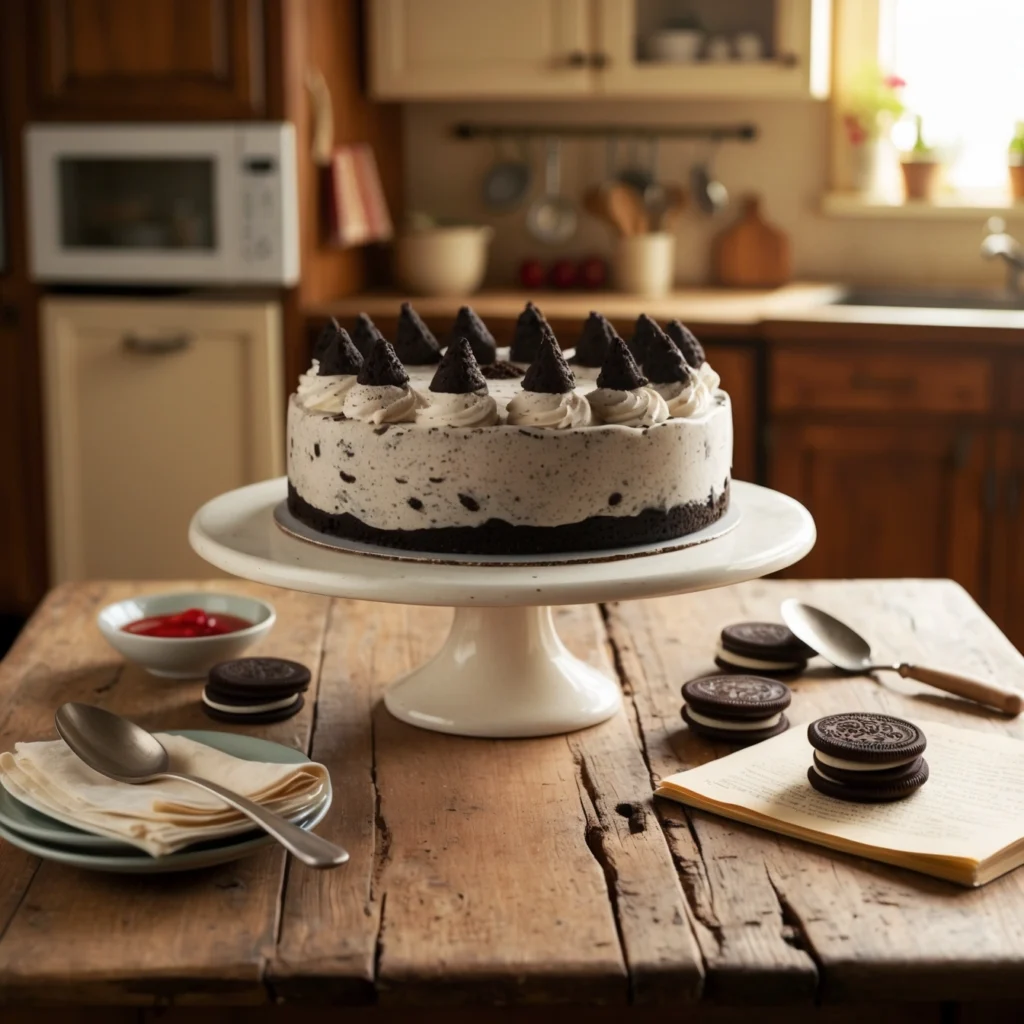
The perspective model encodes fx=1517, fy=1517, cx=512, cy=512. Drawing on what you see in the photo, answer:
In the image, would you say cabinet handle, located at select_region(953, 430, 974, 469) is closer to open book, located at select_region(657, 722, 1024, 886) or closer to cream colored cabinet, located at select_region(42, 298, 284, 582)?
cream colored cabinet, located at select_region(42, 298, 284, 582)

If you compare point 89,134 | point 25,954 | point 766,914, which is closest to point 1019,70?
point 89,134

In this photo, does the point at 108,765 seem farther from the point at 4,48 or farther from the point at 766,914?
the point at 4,48

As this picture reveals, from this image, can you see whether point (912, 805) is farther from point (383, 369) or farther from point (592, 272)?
point (592, 272)

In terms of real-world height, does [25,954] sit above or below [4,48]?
below

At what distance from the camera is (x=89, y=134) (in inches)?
121

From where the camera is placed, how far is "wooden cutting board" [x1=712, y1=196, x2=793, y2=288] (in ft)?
12.0

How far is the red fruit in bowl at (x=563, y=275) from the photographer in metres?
3.63

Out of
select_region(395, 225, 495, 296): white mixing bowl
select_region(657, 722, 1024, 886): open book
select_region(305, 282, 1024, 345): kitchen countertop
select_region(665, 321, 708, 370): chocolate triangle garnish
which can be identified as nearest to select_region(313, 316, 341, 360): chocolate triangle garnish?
select_region(665, 321, 708, 370): chocolate triangle garnish

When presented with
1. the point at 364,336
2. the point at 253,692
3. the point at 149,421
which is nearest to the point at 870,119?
the point at 149,421

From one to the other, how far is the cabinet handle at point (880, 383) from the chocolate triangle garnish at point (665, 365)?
1.56m

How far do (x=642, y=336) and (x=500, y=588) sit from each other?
1.36ft

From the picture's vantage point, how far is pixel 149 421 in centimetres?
318

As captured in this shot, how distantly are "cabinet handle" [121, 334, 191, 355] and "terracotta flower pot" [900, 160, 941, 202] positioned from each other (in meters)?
1.72

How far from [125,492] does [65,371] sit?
0.28 m
